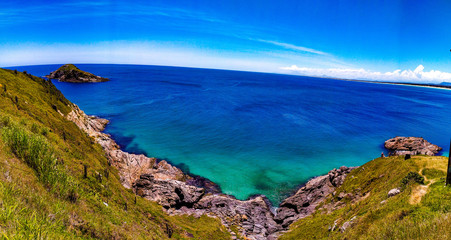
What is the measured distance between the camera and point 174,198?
94.3 ft

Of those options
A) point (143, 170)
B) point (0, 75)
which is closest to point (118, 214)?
point (143, 170)

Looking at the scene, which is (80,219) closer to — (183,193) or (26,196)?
(26,196)

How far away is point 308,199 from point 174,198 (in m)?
20.7

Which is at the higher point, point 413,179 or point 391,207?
point 413,179

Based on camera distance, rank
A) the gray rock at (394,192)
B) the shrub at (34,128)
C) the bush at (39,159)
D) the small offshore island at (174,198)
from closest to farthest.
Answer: the small offshore island at (174,198), the bush at (39,159), the gray rock at (394,192), the shrub at (34,128)

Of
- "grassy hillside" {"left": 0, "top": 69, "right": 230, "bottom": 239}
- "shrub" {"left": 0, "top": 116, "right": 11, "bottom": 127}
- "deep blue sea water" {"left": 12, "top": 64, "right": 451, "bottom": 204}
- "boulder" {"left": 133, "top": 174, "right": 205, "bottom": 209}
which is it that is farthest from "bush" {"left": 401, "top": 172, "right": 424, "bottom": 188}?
"shrub" {"left": 0, "top": 116, "right": 11, "bottom": 127}

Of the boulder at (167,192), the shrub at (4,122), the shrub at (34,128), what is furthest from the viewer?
the boulder at (167,192)

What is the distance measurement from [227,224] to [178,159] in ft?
73.4

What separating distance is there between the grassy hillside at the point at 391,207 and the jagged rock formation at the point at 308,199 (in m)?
1.95

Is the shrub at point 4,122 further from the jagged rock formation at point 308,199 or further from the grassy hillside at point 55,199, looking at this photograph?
the jagged rock formation at point 308,199

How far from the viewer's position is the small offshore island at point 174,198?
1080 cm

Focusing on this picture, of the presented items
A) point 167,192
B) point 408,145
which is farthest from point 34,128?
point 408,145

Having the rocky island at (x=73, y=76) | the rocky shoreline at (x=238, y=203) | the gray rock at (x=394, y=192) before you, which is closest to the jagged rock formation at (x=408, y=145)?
the rocky shoreline at (x=238, y=203)

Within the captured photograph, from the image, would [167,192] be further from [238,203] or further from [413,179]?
[413,179]
